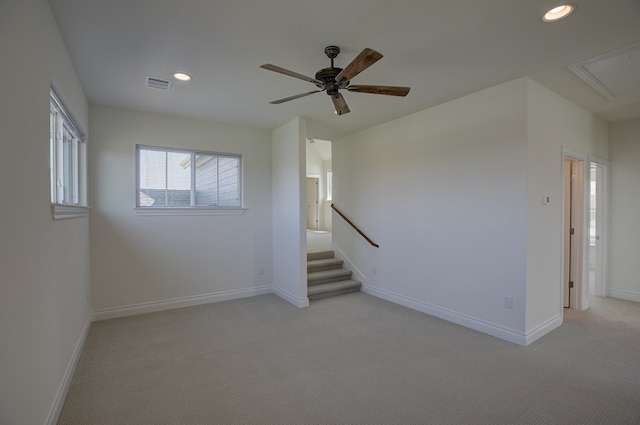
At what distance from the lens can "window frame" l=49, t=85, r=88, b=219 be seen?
2.41m

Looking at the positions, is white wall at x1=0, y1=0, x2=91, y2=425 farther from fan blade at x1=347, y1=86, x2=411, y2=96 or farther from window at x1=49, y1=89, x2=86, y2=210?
fan blade at x1=347, y1=86, x2=411, y2=96

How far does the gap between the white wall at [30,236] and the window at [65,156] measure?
24 centimetres

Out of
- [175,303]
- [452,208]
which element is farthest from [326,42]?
[175,303]

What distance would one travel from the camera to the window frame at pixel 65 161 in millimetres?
2414

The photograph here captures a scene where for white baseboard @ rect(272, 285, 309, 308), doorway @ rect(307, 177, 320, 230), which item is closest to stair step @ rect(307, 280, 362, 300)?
white baseboard @ rect(272, 285, 309, 308)

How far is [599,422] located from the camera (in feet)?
6.61

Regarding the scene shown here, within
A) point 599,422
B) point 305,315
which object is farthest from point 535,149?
point 305,315

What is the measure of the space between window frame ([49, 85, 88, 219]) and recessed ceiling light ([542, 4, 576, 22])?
3.45 m

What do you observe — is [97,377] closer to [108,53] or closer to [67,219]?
[67,219]

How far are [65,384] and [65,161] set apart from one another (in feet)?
6.66

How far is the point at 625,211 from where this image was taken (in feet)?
15.0

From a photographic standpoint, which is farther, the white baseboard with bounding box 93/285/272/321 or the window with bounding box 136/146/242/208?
the window with bounding box 136/146/242/208

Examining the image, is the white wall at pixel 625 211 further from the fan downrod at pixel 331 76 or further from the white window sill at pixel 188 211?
the white window sill at pixel 188 211

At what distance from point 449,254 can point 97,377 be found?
3.73 meters
